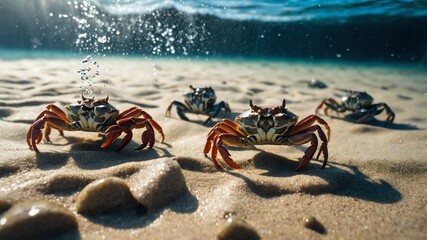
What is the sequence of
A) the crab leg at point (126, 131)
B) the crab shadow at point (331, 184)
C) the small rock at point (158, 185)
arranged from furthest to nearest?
the crab leg at point (126, 131), the crab shadow at point (331, 184), the small rock at point (158, 185)

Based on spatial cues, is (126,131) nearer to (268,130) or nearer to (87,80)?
(268,130)

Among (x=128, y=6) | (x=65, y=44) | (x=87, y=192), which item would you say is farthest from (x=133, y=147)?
(x=65, y=44)

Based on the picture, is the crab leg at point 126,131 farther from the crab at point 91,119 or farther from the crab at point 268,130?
the crab at point 268,130

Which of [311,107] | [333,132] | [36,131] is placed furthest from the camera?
[311,107]

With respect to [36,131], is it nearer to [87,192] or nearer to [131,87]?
[87,192]

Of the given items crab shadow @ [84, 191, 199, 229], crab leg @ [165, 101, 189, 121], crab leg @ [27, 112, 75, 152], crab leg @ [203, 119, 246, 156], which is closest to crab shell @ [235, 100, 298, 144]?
crab leg @ [203, 119, 246, 156]

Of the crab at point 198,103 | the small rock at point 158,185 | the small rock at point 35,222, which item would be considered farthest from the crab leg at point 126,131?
the crab at point 198,103
